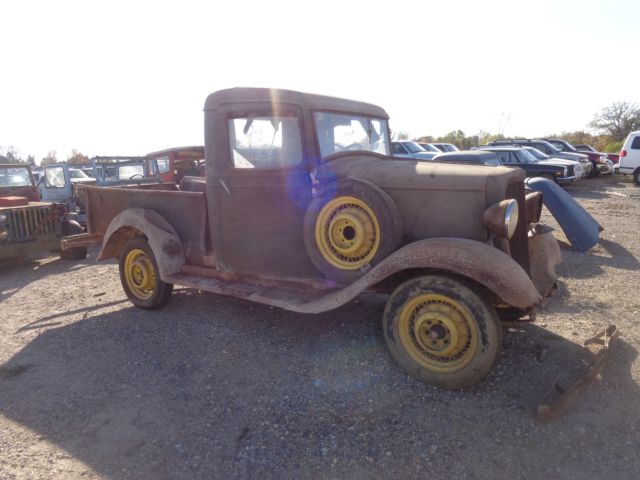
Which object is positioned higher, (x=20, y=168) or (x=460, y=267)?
(x=20, y=168)

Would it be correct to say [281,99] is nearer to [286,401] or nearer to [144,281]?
[286,401]

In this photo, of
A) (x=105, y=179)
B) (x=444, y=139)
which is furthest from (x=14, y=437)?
(x=444, y=139)

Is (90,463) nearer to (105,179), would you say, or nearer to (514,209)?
(514,209)

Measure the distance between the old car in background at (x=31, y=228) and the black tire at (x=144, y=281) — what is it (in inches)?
104

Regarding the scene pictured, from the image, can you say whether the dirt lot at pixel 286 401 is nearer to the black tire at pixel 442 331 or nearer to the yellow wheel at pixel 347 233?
the black tire at pixel 442 331

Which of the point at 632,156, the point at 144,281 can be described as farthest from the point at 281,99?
the point at 632,156

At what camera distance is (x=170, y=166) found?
1104 cm

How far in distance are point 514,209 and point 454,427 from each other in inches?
57.0

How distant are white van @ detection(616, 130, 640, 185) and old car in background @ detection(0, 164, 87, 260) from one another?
17829 mm

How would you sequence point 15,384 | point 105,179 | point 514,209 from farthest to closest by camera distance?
point 105,179
point 15,384
point 514,209

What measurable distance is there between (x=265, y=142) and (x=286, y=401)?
6.80 feet

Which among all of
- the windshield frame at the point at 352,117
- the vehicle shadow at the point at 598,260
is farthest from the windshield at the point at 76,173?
the vehicle shadow at the point at 598,260

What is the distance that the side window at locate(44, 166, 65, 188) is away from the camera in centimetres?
1055

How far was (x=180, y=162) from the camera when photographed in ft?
36.6
